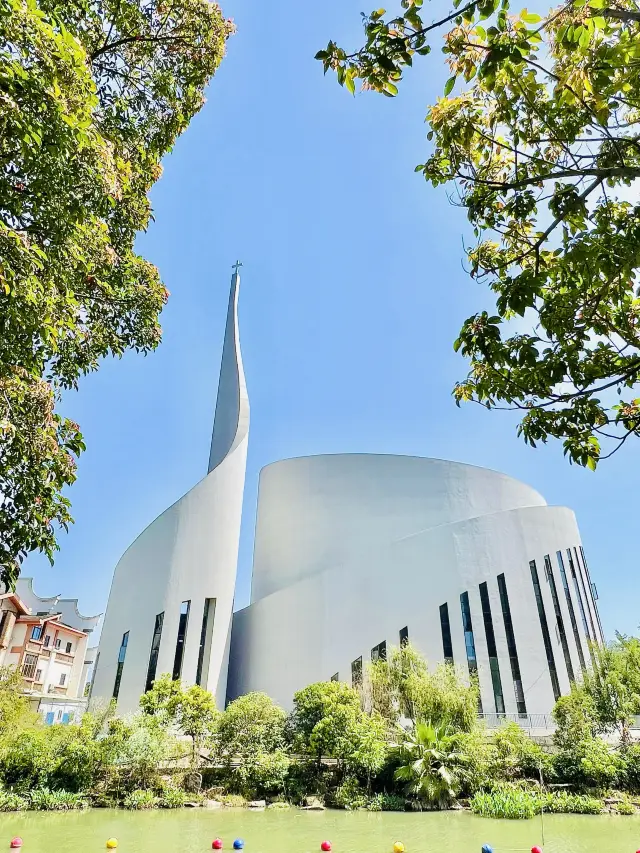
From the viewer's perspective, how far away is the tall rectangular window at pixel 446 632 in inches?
690

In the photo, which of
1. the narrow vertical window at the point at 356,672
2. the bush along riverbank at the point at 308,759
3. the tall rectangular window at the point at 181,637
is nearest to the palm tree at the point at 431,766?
the bush along riverbank at the point at 308,759

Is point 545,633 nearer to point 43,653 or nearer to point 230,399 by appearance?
point 230,399

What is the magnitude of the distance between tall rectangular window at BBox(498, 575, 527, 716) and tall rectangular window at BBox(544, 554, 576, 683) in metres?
2.45

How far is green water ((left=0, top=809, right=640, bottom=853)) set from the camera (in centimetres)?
747

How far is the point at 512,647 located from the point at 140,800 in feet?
39.9

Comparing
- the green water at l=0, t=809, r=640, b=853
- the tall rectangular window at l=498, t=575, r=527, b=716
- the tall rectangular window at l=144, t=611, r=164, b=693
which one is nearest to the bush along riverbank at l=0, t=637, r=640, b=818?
the green water at l=0, t=809, r=640, b=853

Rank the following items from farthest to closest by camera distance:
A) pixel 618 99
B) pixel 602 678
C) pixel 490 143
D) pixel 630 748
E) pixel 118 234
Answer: pixel 602 678 → pixel 630 748 → pixel 118 234 → pixel 490 143 → pixel 618 99

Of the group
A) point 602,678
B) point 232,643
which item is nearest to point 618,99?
point 602,678

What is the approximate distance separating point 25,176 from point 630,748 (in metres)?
15.5

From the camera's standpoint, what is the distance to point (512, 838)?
812 cm

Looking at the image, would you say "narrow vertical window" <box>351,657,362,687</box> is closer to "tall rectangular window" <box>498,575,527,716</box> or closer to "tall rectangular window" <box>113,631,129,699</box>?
"tall rectangular window" <box>498,575,527,716</box>

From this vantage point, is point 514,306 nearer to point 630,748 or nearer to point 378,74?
point 378,74

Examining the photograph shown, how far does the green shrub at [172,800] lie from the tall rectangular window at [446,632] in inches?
364

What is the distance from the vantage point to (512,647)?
17766 millimetres
